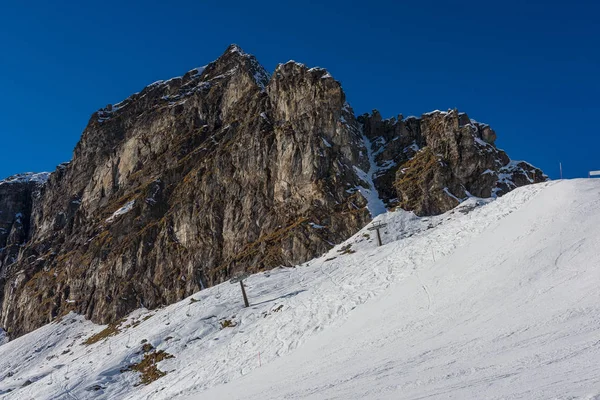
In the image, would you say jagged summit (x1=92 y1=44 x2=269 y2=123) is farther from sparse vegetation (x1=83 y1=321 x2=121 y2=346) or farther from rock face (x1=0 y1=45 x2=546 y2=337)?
sparse vegetation (x1=83 y1=321 x2=121 y2=346)

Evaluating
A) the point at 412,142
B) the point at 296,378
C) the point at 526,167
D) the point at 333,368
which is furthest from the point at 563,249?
the point at 412,142

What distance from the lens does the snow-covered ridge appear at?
134725 mm

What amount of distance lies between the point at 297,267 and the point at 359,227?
11.1 m

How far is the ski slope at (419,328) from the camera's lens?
40.0ft

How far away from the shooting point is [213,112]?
9162 centimetres

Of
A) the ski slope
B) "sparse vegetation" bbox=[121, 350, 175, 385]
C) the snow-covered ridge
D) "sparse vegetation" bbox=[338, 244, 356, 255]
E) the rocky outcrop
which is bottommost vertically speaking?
"sparse vegetation" bbox=[121, 350, 175, 385]

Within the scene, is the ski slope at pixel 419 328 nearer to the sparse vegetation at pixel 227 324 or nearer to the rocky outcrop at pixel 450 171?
the sparse vegetation at pixel 227 324

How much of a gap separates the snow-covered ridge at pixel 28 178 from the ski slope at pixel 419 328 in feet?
377

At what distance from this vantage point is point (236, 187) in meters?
72.2

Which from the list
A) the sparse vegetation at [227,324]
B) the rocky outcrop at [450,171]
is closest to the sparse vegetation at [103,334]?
the sparse vegetation at [227,324]

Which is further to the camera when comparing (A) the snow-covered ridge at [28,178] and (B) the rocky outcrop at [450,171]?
(A) the snow-covered ridge at [28,178]

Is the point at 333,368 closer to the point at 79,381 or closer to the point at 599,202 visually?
the point at 599,202

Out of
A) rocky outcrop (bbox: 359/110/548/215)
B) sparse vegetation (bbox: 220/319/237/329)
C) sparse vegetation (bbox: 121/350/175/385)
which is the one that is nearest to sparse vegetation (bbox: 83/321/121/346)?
sparse vegetation (bbox: 121/350/175/385)

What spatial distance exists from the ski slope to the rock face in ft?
62.6
